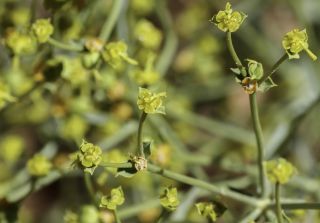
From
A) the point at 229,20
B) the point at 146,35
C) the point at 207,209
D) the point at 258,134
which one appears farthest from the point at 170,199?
the point at 146,35

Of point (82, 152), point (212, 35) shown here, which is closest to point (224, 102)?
point (212, 35)

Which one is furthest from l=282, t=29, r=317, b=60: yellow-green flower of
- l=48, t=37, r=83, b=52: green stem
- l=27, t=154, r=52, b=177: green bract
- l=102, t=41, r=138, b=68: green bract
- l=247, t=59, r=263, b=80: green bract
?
l=27, t=154, r=52, b=177: green bract

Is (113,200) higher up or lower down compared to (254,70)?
lower down

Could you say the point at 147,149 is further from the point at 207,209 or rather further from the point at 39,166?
the point at 39,166

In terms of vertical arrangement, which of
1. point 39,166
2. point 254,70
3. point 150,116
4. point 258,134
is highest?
point 254,70

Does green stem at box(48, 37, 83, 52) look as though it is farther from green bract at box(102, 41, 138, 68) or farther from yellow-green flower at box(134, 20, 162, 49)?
yellow-green flower at box(134, 20, 162, 49)

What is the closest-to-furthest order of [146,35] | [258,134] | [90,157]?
[90,157] → [258,134] → [146,35]
